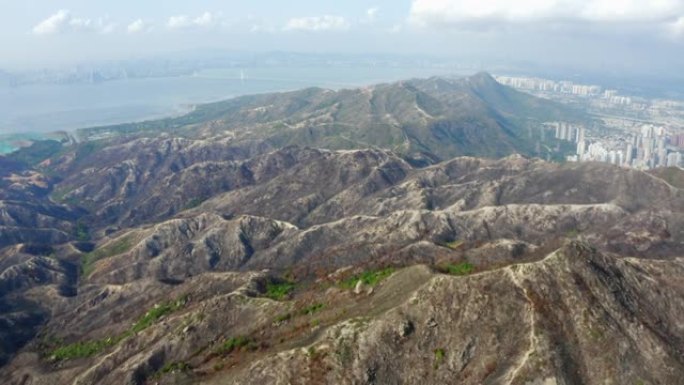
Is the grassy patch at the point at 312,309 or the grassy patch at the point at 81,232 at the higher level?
the grassy patch at the point at 312,309

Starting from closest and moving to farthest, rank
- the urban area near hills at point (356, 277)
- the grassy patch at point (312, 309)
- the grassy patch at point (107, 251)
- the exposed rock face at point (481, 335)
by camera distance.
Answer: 1. the exposed rock face at point (481, 335)
2. the urban area near hills at point (356, 277)
3. the grassy patch at point (312, 309)
4. the grassy patch at point (107, 251)

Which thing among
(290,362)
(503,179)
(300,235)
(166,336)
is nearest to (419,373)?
(290,362)

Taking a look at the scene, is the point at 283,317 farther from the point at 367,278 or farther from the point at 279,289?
the point at 279,289

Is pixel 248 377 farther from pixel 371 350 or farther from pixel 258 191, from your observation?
pixel 258 191

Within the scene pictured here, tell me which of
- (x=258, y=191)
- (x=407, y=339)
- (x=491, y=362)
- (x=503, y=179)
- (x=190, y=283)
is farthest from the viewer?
(x=258, y=191)

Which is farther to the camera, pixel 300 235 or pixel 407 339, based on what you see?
pixel 300 235

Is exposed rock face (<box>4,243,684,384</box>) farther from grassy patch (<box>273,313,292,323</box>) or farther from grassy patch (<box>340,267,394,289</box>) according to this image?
grassy patch (<box>340,267,394,289</box>)

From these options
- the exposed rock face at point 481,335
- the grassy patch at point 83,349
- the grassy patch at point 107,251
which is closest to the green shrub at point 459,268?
the exposed rock face at point 481,335

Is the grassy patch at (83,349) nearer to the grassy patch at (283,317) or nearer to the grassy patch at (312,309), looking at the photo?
the grassy patch at (283,317)
